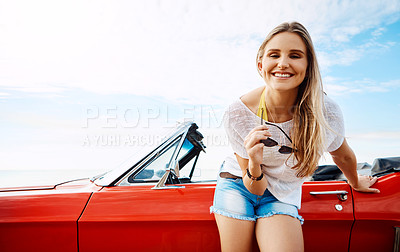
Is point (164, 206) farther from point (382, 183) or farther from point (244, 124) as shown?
point (382, 183)

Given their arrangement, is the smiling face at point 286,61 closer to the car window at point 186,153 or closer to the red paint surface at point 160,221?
the red paint surface at point 160,221

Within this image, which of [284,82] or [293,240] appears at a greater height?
[284,82]

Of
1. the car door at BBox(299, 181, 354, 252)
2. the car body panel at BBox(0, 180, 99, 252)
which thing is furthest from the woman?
the car body panel at BBox(0, 180, 99, 252)

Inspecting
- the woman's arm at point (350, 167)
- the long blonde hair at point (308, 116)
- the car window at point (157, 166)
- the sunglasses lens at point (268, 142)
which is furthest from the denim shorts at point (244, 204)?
the car window at point (157, 166)

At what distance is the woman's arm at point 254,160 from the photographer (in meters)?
1.56

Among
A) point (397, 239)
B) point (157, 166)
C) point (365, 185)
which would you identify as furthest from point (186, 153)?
point (397, 239)

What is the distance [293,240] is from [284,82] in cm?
83

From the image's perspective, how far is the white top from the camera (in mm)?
1759

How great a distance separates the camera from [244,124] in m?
1.80

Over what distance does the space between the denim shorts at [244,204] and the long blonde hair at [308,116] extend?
8.9 inches

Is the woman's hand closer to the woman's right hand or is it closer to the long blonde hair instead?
the long blonde hair

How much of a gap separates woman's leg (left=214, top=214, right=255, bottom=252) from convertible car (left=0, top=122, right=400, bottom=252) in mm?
272

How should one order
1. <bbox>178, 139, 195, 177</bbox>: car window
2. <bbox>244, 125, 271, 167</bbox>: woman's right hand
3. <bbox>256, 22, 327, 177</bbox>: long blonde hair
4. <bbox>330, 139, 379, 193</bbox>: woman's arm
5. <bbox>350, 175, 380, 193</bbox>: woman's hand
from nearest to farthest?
<bbox>244, 125, 271, 167</bbox>: woman's right hand → <bbox>256, 22, 327, 177</bbox>: long blonde hair → <bbox>330, 139, 379, 193</bbox>: woman's arm → <bbox>350, 175, 380, 193</bbox>: woman's hand → <bbox>178, 139, 195, 177</bbox>: car window

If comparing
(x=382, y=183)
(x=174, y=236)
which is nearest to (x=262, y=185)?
(x=174, y=236)
